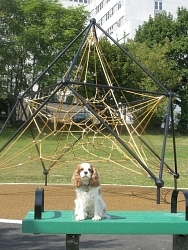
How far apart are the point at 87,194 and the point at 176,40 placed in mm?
36853

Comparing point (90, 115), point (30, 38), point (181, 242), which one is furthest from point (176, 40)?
point (181, 242)

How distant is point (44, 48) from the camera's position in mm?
33219

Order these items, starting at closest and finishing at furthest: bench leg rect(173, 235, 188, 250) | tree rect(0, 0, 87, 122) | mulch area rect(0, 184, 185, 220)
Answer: bench leg rect(173, 235, 188, 250) < mulch area rect(0, 184, 185, 220) < tree rect(0, 0, 87, 122)

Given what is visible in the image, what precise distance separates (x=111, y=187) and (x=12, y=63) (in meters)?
21.8

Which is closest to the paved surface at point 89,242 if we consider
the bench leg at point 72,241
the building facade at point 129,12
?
the bench leg at point 72,241

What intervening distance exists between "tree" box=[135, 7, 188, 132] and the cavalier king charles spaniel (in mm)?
33358

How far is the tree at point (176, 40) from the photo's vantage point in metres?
38.4

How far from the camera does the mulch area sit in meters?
9.24

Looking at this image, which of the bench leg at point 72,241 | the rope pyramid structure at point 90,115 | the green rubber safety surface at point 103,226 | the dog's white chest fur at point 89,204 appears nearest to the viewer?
the green rubber safety surface at point 103,226

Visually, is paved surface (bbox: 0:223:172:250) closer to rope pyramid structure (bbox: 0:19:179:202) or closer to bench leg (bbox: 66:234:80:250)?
bench leg (bbox: 66:234:80:250)

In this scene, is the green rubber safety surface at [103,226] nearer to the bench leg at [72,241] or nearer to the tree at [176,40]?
the bench leg at [72,241]

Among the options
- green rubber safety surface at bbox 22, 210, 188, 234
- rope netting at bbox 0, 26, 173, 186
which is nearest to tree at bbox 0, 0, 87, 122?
rope netting at bbox 0, 26, 173, 186

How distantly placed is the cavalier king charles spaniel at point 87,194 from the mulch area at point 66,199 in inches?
152

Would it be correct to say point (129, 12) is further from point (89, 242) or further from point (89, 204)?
point (89, 204)
